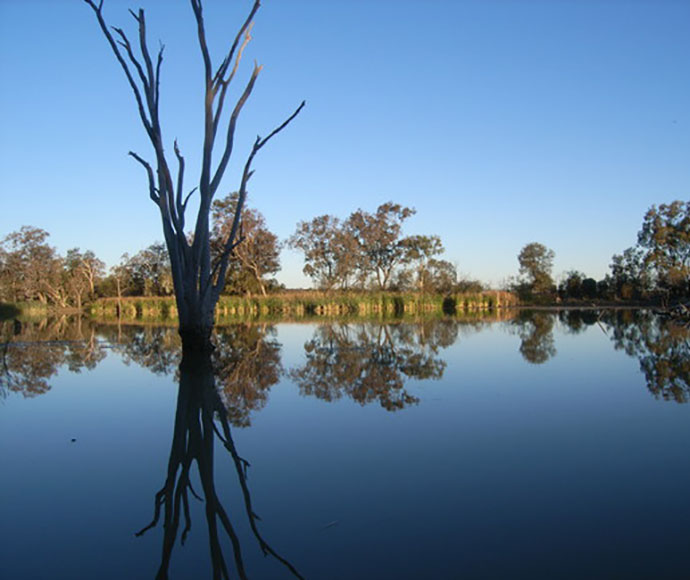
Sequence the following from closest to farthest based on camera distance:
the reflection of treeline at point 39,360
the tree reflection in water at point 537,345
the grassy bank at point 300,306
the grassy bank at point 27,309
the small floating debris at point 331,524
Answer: the small floating debris at point 331,524 < the reflection of treeline at point 39,360 < the tree reflection in water at point 537,345 < the grassy bank at point 300,306 < the grassy bank at point 27,309

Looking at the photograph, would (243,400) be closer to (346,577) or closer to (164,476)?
(164,476)

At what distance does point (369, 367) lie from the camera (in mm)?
8375

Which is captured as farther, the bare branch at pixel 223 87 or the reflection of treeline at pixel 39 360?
the bare branch at pixel 223 87

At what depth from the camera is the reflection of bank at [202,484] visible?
248 centimetres

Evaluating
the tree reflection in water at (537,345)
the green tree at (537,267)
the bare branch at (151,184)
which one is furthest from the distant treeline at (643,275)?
the bare branch at (151,184)

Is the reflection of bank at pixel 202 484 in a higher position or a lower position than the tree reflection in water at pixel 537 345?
lower

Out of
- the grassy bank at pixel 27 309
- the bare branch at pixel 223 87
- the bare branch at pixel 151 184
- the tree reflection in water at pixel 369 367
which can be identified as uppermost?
the bare branch at pixel 223 87

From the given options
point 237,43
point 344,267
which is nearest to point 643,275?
point 344,267

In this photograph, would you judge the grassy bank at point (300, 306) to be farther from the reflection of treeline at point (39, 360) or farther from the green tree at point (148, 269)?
the reflection of treeline at point (39, 360)

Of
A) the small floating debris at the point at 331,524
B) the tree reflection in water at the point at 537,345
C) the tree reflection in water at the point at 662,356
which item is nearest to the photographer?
the small floating debris at the point at 331,524

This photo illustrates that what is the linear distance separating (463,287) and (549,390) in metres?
30.6

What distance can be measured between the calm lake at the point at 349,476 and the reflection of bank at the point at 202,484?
14 mm

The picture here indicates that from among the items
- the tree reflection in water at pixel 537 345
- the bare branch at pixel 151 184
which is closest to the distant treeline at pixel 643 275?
the tree reflection in water at pixel 537 345

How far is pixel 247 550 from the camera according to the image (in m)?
2.50
